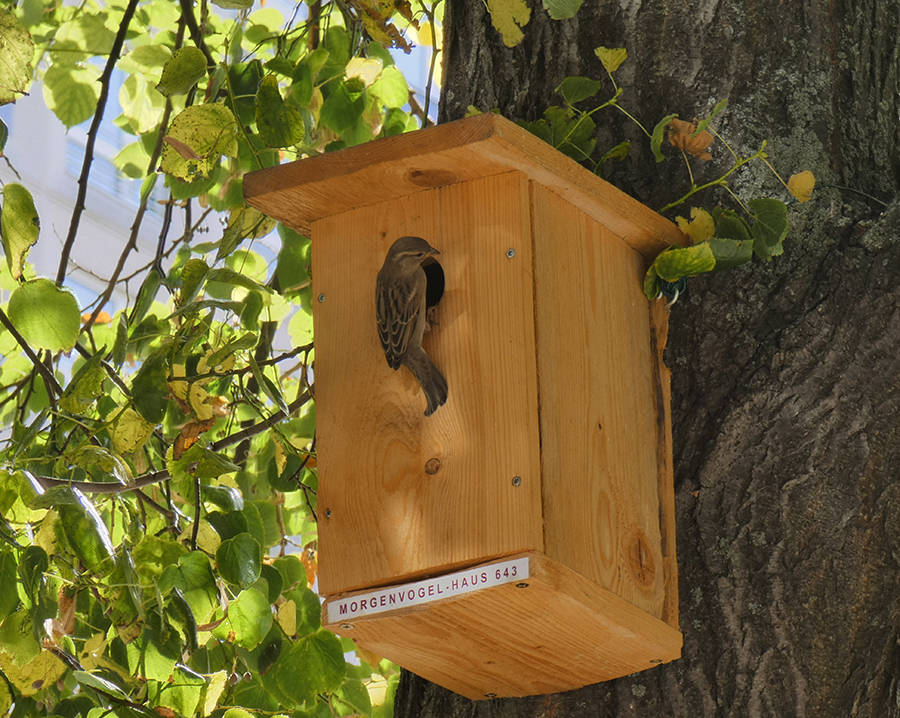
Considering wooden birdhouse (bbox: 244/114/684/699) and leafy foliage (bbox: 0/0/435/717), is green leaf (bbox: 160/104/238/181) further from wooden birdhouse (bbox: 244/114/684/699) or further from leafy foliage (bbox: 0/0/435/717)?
wooden birdhouse (bbox: 244/114/684/699)

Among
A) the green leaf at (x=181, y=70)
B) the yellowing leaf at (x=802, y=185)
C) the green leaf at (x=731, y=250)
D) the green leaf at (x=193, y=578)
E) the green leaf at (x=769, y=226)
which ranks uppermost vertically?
the green leaf at (x=181, y=70)

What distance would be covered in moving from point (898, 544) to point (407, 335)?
0.72 m

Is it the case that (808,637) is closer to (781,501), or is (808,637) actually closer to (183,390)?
(781,501)

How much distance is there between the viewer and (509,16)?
6.04 ft

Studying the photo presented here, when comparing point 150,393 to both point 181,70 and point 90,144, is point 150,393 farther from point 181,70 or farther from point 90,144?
point 90,144

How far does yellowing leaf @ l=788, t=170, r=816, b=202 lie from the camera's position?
1.70 meters

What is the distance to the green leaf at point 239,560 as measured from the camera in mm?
1772

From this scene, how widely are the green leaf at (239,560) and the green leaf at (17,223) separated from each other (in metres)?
0.49

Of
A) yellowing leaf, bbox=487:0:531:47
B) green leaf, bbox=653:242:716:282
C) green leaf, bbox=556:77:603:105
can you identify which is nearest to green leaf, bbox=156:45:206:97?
yellowing leaf, bbox=487:0:531:47

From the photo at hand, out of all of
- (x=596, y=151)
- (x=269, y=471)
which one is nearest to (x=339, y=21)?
(x=269, y=471)

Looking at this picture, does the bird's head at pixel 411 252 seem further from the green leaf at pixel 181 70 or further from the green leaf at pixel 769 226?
the green leaf at pixel 181 70

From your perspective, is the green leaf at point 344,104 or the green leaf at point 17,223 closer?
the green leaf at point 17,223

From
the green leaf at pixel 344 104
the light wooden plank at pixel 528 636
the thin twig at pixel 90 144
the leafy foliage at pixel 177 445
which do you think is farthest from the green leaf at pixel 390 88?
the light wooden plank at pixel 528 636

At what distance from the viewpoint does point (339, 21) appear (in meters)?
3.94
